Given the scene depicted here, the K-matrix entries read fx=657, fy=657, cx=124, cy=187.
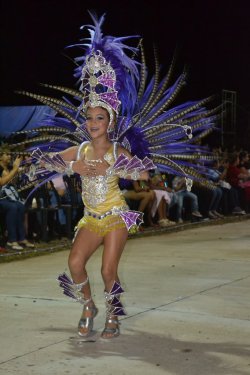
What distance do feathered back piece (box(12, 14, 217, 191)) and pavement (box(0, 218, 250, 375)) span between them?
4.29 ft

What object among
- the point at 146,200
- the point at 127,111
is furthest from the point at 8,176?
the point at 127,111

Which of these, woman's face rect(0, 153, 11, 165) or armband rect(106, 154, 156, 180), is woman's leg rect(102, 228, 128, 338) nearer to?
armband rect(106, 154, 156, 180)

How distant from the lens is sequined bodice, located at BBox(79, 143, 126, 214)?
5102 mm

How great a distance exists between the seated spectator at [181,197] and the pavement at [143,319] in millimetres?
3819

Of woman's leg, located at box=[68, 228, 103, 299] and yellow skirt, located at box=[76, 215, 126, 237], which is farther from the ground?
yellow skirt, located at box=[76, 215, 126, 237]

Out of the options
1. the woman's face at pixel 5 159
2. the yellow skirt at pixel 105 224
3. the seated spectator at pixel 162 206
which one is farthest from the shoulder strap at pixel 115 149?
the seated spectator at pixel 162 206

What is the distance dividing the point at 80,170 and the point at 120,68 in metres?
0.97

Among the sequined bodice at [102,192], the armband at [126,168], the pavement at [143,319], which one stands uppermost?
the armband at [126,168]

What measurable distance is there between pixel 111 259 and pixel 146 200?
300 inches

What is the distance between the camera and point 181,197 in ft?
45.6

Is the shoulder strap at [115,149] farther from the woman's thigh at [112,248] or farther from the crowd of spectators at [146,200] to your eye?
the crowd of spectators at [146,200]

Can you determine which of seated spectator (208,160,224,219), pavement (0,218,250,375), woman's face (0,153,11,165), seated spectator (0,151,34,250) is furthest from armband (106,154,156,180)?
seated spectator (208,160,224,219)

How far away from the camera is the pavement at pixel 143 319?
449 cm

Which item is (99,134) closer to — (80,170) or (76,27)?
(80,170)
